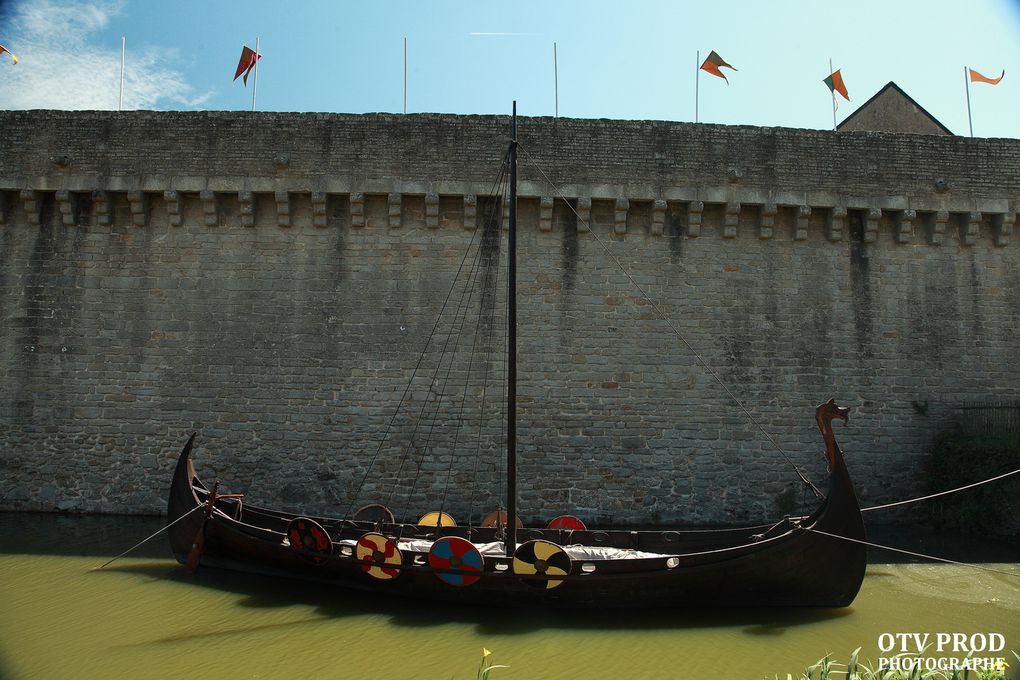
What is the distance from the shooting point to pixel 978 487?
9.30 metres

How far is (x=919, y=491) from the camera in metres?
10.1

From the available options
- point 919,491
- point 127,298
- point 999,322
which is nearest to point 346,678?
point 127,298

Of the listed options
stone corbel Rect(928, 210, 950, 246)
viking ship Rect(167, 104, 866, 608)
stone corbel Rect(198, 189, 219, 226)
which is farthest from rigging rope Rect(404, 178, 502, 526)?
stone corbel Rect(928, 210, 950, 246)

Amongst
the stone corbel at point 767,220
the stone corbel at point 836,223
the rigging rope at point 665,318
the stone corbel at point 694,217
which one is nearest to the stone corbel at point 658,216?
the stone corbel at point 694,217

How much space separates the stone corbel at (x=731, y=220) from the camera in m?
10.2

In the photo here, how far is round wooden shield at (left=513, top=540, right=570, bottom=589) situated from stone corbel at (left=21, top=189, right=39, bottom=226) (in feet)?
29.7

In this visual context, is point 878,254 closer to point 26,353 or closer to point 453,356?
point 453,356

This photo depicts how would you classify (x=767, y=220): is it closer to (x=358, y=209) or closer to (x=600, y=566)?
(x=358, y=209)

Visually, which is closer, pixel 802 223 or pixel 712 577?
pixel 712 577

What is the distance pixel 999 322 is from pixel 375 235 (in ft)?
32.0

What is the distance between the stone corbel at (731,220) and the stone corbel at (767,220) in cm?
34

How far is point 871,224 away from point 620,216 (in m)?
3.91

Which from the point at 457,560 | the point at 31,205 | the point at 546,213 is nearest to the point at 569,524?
the point at 457,560

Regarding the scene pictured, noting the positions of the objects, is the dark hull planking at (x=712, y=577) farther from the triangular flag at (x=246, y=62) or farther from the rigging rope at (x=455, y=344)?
the triangular flag at (x=246, y=62)
